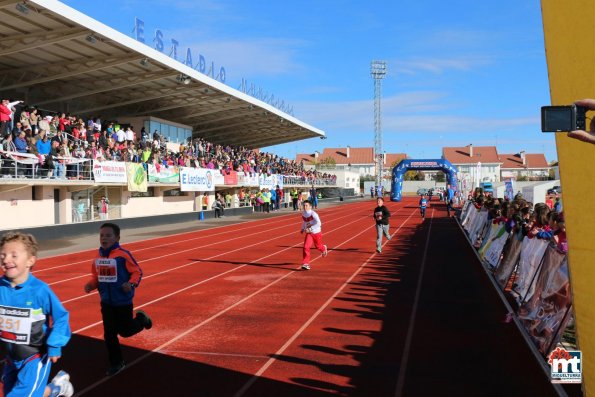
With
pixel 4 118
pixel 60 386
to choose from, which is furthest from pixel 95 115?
pixel 60 386

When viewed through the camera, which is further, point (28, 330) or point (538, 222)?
point (538, 222)

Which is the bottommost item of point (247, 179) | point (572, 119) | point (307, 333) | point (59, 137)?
point (307, 333)

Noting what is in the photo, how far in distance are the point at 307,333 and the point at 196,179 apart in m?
26.7

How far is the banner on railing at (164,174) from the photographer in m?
28.1

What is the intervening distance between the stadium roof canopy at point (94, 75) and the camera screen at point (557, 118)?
1818cm

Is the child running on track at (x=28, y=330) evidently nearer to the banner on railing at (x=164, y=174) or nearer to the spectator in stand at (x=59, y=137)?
the spectator in stand at (x=59, y=137)

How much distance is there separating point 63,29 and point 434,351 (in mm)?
19152

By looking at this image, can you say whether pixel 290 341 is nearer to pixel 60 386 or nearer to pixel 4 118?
pixel 60 386

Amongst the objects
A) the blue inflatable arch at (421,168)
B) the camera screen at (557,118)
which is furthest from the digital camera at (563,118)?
the blue inflatable arch at (421,168)

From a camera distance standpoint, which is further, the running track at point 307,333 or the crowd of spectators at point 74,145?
the crowd of spectators at point 74,145

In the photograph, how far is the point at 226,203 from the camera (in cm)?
3875

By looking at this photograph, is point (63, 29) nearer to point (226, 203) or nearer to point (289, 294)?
point (289, 294)

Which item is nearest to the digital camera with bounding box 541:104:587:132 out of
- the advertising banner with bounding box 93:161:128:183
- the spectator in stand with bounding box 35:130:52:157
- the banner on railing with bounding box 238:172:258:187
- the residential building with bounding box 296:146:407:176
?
the spectator in stand with bounding box 35:130:52:157

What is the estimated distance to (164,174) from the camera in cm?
2942
